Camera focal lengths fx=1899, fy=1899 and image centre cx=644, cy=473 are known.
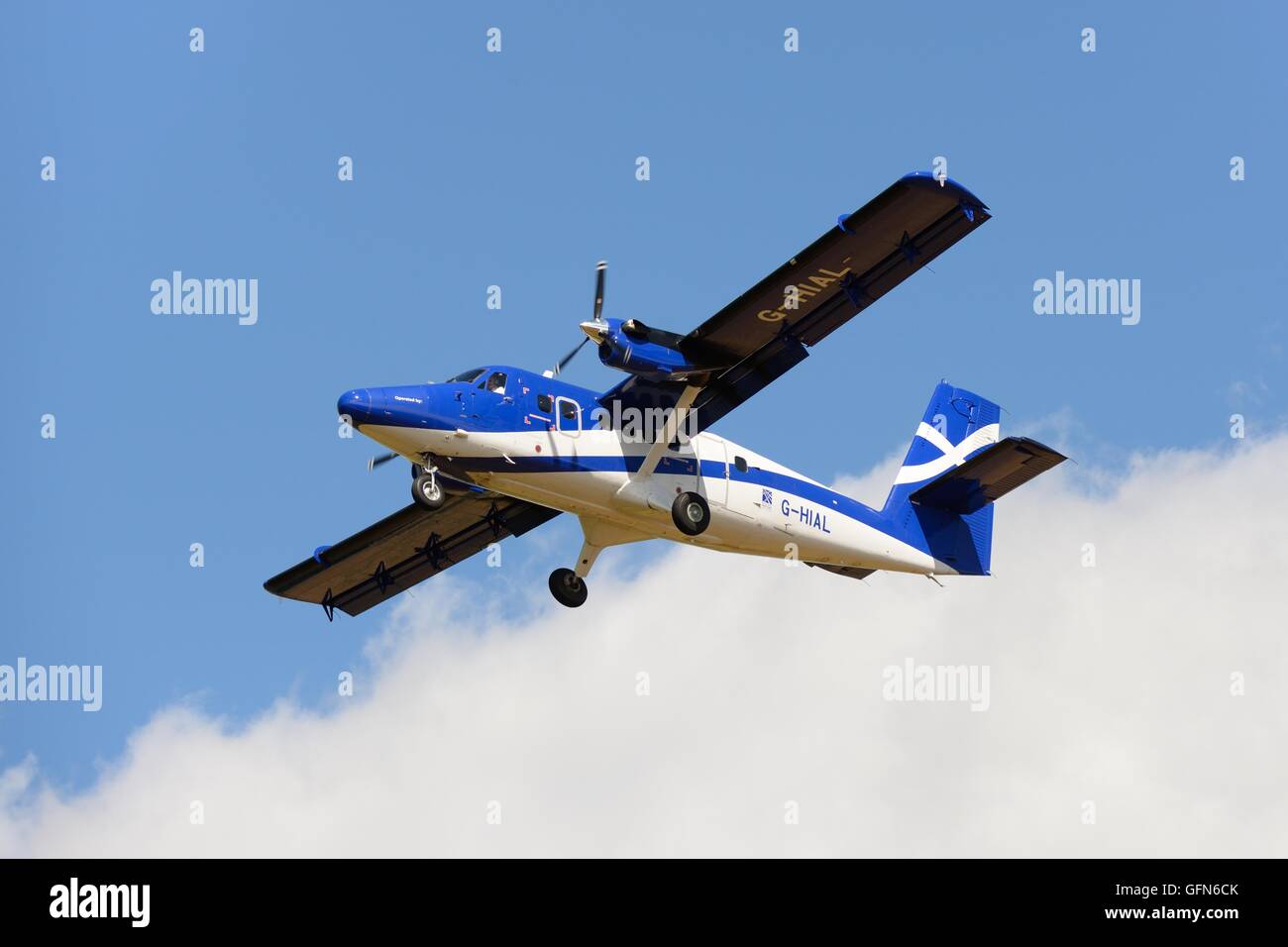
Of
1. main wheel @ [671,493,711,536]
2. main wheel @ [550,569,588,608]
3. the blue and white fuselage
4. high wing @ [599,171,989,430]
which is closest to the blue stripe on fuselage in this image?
the blue and white fuselage

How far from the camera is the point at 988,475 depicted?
2759cm

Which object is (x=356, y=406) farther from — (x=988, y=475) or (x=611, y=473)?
(x=988, y=475)

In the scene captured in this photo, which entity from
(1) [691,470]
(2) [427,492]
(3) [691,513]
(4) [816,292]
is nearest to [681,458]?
(1) [691,470]

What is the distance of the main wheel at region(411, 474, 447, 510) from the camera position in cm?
2384

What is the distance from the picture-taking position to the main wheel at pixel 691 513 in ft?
82.8

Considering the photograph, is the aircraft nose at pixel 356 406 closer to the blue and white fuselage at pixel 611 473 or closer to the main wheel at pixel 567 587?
the blue and white fuselage at pixel 611 473

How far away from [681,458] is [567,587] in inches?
102

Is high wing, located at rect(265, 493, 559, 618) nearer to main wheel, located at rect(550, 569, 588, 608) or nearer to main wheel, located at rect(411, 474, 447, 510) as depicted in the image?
main wheel, located at rect(550, 569, 588, 608)

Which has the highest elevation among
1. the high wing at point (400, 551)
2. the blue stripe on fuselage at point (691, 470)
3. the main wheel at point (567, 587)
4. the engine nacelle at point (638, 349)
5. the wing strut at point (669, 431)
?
the engine nacelle at point (638, 349)

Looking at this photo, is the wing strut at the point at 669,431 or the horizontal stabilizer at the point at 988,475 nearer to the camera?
the wing strut at the point at 669,431

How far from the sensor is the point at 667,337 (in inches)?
987

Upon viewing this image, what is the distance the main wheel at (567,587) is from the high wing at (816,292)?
8.93 ft

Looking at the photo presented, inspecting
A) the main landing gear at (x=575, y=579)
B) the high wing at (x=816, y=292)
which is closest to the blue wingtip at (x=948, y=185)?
the high wing at (x=816, y=292)

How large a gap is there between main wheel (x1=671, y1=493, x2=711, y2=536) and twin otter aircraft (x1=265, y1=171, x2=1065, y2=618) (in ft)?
0.08
